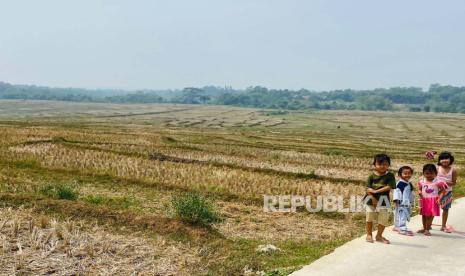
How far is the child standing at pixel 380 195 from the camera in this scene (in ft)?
33.4

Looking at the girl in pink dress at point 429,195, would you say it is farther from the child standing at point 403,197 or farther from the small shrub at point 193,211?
the small shrub at point 193,211

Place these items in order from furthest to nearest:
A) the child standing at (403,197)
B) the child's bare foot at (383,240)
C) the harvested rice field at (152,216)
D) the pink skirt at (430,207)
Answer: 1. the pink skirt at (430,207)
2. the child standing at (403,197)
3. the child's bare foot at (383,240)
4. the harvested rice field at (152,216)

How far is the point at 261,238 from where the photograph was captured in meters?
12.1

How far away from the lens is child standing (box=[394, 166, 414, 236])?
35.2 ft

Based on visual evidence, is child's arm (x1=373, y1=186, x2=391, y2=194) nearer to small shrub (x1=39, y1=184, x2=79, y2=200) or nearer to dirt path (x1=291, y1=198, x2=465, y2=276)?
dirt path (x1=291, y1=198, x2=465, y2=276)

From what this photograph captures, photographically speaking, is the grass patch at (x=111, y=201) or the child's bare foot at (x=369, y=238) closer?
the child's bare foot at (x=369, y=238)

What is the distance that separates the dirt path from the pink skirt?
0.52 meters

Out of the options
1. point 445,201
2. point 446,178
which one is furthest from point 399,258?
point 446,178

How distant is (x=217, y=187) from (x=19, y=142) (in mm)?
17357

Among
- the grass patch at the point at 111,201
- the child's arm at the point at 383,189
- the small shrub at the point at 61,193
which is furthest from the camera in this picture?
the grass patch at the point at 111,201

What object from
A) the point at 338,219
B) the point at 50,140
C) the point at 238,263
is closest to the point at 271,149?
the point at 50,140

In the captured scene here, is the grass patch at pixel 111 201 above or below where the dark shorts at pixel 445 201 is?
below

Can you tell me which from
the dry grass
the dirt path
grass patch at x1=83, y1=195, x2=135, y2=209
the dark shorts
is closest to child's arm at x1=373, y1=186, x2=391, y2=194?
the dirt path

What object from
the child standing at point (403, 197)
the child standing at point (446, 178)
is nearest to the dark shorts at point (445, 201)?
the child standing at point (446, 178)
